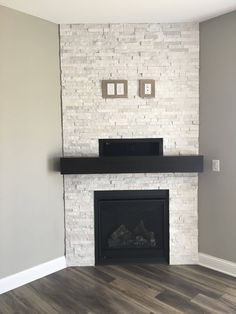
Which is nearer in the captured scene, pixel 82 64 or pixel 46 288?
pixel 46 288

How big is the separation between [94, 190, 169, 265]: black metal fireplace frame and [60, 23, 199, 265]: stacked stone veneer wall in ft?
0.18

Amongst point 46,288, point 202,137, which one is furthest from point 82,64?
point 46,288

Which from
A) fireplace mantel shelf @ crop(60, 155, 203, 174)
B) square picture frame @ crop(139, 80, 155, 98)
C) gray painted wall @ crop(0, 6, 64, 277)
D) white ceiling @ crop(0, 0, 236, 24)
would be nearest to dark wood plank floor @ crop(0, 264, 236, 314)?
gray painted wall @ crop(0, 6, 64, 277)

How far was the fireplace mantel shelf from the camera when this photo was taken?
8.69ft

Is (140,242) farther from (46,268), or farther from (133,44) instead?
(133,44)

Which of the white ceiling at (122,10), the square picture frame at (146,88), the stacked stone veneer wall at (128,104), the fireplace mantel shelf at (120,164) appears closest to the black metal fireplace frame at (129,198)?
the stacked stone veneer wall at (128,104)

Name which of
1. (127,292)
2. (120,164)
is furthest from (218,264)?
(120,164)

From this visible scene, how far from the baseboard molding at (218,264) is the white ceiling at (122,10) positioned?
236cm

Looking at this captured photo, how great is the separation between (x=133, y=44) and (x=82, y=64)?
1.80ft

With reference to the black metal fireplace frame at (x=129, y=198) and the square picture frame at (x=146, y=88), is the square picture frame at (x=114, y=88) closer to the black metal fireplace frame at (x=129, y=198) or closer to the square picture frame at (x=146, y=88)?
the square picture frame at (x=146, y=88)

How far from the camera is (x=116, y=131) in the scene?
2.83 meters

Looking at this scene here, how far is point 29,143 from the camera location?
8.53 feet

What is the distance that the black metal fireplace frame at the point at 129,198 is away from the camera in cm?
289

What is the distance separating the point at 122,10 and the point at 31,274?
257 cm
